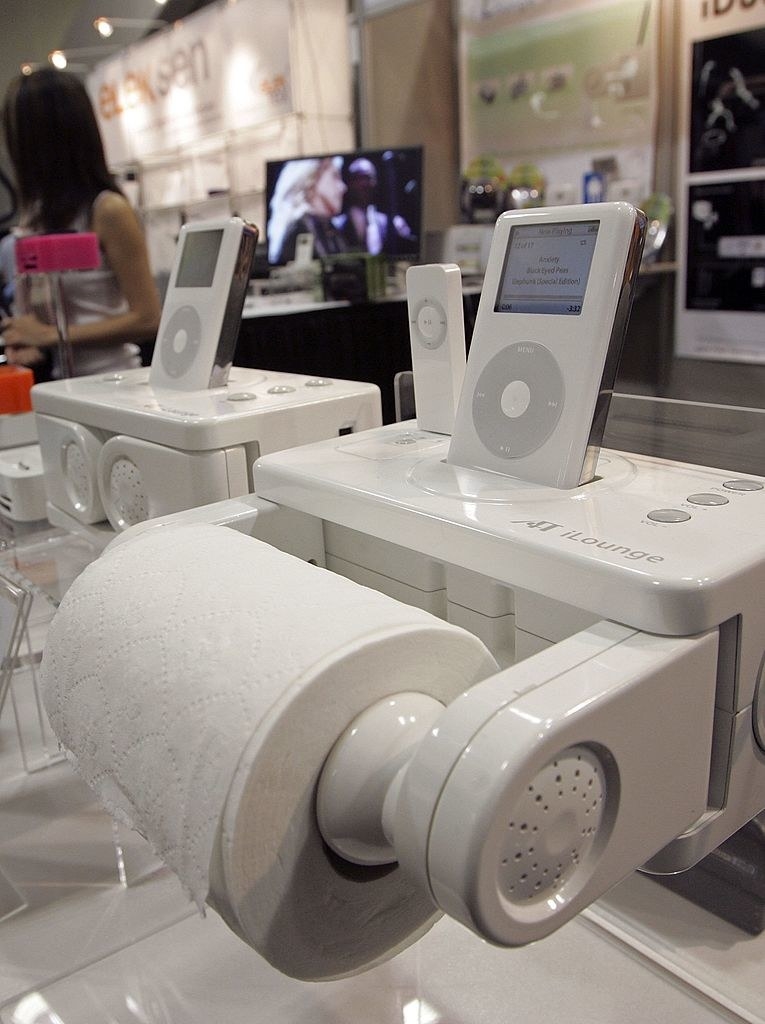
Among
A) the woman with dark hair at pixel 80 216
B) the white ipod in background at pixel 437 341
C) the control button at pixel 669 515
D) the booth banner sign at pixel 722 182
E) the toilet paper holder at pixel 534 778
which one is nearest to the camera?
the toilet paper holder at pixel 534 778

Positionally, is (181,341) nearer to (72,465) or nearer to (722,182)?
(72,465)

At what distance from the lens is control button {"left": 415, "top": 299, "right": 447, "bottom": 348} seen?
777 millimetres

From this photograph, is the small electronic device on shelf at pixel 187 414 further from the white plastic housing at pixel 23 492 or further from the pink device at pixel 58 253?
the pink device at pixel 58 253

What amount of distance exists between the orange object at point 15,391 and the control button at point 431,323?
Result: 0.62 metres

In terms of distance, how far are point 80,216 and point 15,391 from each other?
499mm

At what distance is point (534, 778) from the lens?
0.37 m

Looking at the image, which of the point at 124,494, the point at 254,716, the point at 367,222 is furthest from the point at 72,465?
the point at 367,222

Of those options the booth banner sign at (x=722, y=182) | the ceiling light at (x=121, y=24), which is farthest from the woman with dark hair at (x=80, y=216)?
the ceiling light at (x=121, y=24)

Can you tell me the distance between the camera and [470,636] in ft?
1.54

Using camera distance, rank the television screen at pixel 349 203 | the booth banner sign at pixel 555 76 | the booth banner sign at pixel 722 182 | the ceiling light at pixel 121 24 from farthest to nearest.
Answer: the ceiling light at pixel 121 24 < the booth banner sign at pixel 555 76 < the booth banner sign at pixel 722 182 < the television screen at pixel 349 203

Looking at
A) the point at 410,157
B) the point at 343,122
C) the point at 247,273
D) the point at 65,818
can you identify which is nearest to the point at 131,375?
the point at 247,273

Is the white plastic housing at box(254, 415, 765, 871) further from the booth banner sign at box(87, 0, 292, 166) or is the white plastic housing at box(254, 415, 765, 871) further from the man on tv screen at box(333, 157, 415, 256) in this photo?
the booth banner sign at box(87, 0, 292, 166)

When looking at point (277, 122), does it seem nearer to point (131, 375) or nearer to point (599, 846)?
point (131, 375)

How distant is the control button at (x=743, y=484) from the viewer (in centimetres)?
58
